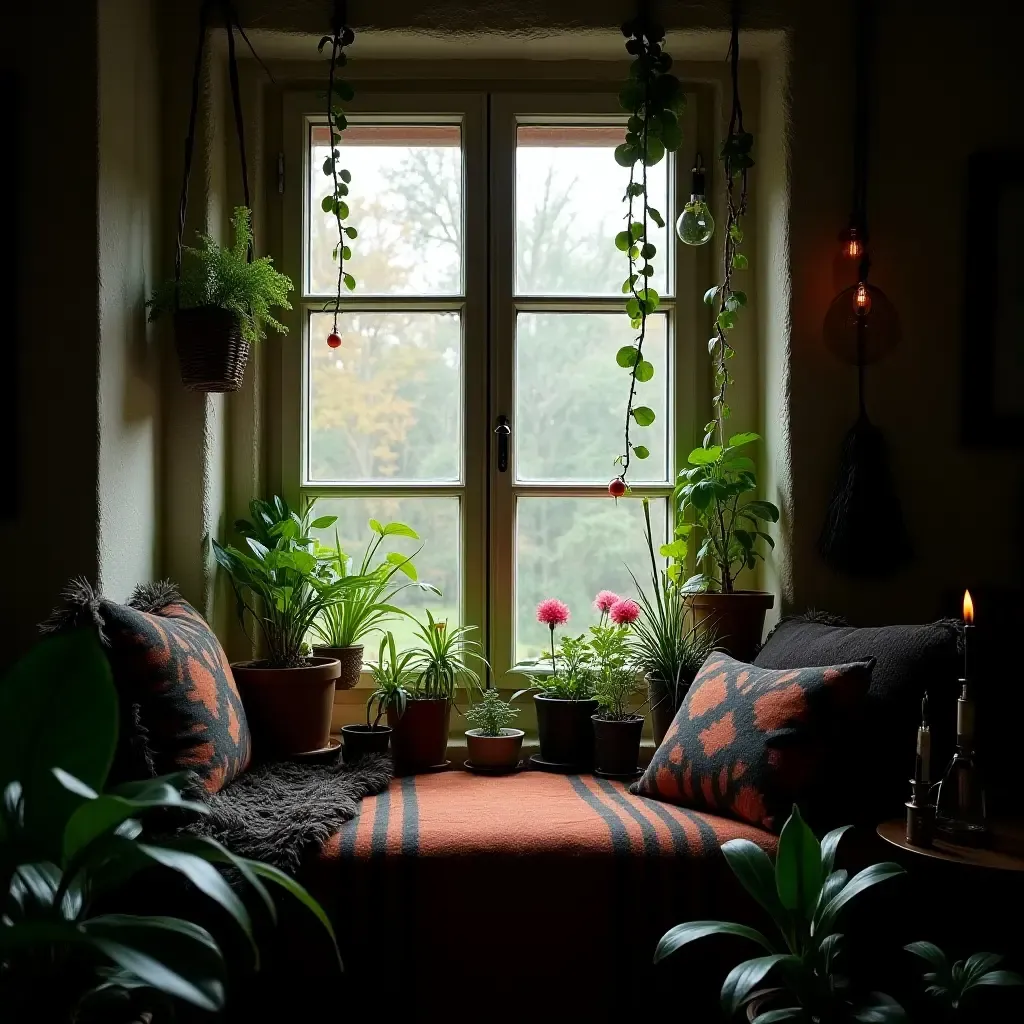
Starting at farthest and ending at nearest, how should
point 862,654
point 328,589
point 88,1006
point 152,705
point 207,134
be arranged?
point 207,134, point 328,589, point 862,654, point 152,705, point 88,1006

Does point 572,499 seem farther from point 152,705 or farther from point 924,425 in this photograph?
point 152,705

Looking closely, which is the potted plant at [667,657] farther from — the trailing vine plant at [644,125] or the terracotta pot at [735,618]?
the trailing vine plant at [644,125]

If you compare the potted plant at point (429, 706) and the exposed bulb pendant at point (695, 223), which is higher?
the exposed bulb pendant at point (695, 223)

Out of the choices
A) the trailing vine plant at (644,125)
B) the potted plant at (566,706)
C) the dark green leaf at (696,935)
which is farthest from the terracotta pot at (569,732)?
the dark green leaf at (696,935)

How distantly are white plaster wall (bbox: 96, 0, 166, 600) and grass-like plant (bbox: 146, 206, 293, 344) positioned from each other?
91 mm

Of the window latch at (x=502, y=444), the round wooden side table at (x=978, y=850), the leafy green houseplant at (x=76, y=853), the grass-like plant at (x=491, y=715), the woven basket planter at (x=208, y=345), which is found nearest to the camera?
the leafy green houseplant at (x=76, y=853)

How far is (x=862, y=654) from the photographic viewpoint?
2141 mm

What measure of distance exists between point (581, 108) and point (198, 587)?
1.61 m

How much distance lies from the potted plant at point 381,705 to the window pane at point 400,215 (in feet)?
3.20

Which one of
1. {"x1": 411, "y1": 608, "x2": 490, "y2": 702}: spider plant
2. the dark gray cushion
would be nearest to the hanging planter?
{"x1": 411, "y1": 608, "x2": 490, "y2": 702}: spider plant

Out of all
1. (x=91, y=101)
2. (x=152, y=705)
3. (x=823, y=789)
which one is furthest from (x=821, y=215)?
(x=152, y=705)

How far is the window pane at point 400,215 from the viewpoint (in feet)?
9.30

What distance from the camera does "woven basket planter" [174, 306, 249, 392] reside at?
2344 millimetres

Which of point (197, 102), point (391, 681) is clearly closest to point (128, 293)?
point (197, 102)
